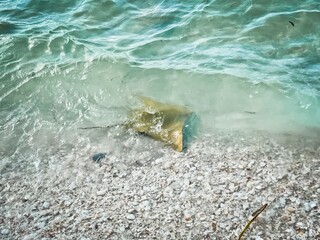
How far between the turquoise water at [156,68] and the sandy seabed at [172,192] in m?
0.65

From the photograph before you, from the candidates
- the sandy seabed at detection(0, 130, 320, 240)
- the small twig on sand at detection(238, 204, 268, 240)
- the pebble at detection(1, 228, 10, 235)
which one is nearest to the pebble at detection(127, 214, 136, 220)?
the sandy seabed at detection(0, 130, 320, 240)

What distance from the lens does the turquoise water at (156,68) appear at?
7414 millimetres

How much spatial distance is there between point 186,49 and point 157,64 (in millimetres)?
1080

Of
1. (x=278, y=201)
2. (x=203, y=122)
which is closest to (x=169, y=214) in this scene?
(x=278, y=201)

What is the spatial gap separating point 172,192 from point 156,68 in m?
4.60

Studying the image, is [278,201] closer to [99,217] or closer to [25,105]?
[99,217]

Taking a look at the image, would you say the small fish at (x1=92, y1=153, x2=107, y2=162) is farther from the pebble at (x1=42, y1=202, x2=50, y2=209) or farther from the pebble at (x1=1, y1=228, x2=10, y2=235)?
the pebble at (x1=1, y1=228, x2=10, y2=235)

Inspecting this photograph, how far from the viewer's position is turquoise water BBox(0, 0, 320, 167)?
7.41m

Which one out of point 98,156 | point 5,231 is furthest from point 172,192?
point 5,231

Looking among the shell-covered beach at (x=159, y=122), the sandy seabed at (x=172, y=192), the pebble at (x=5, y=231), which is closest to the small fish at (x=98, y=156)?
the shell-covered beach at (x=159, y=122)

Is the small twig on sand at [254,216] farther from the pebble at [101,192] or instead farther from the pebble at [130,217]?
the pebble at [101,192]

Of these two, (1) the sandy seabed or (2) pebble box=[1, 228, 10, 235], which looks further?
(2) pebble box=[1, 228, 10, 235]

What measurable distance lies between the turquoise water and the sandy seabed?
0.65 metres

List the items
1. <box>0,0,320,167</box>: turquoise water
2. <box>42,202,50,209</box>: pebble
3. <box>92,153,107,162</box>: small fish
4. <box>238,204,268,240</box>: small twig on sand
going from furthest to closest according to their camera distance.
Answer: <box>0,0,320,167</box>: turquoise water, <box>92,153,107,162</box>: small fish, <box>42,202,50,209</box>: pebble, <box>238,204,268,240</box>: small twig on sand
